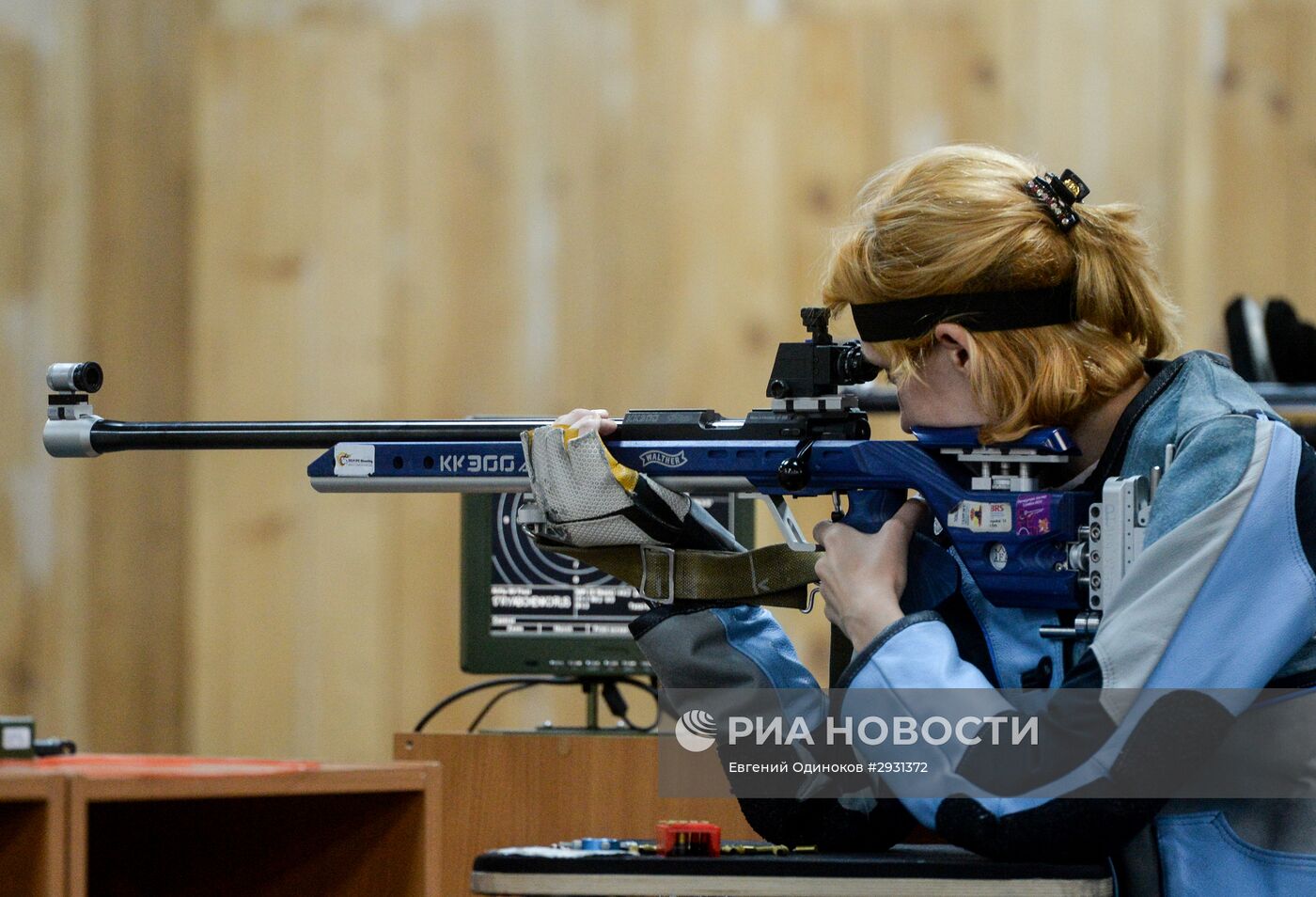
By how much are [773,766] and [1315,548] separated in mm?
513

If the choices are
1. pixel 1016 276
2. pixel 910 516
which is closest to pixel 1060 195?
pixel 1016 276

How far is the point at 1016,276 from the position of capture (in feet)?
4.51

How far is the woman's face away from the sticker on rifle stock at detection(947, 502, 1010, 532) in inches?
3.1

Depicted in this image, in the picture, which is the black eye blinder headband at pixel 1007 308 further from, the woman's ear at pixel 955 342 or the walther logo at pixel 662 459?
the walther logo at pixel 662 459

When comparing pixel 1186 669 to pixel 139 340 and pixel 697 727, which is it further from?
pixel 139 340

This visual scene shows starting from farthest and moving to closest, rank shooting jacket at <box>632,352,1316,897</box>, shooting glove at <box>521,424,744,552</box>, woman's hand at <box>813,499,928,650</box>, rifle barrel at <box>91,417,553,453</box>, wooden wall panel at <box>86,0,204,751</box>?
1. wooden wall panel at <box>86,0,204,751</box>
2. rifle barrel at <box>91,417,553,453</box>
3. shooting glove at <box>521,424,744,552</box>
4. woman's hand at <box>813,499,928,650</box>
5. shooting jacket at <box>632,352,1316,897</box>

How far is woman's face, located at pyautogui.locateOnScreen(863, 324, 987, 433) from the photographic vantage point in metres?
1.39

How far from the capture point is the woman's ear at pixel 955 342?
1.39 meters

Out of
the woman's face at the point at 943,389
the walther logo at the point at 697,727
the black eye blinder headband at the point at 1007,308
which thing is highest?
the black eye blinder headband at the point at 1007,308

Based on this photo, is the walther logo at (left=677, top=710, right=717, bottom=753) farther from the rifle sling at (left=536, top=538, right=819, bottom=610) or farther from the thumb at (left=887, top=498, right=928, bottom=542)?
the thumb at (left=887, top=498, right=928, bottom=542)

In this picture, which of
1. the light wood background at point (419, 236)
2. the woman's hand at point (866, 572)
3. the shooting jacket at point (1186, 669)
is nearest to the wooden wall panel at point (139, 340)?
the light wood background at point (419, 236)

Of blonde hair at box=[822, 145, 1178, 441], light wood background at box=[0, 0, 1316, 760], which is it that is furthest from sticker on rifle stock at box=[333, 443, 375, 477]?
light wood background at box=[0, 0, 1316, 760]

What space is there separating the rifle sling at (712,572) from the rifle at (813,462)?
0.02 metres

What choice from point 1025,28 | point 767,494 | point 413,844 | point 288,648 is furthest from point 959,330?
point 288,648
